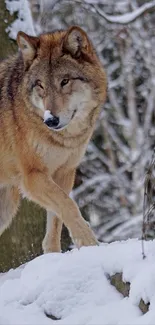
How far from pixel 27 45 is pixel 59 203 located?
1338mm

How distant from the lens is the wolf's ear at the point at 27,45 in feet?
22.7

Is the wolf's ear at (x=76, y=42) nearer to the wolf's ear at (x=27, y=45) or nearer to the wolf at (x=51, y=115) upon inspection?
the wolf at (x=51, y=115)

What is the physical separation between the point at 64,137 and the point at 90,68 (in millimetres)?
620

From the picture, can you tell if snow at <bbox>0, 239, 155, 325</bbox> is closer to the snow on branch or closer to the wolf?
the wolf

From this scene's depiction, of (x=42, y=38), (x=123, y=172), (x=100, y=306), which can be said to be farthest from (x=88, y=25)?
(x=100, y=306)

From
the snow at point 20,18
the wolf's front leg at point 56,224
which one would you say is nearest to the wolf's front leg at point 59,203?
the wolf's front leg at point 56,224

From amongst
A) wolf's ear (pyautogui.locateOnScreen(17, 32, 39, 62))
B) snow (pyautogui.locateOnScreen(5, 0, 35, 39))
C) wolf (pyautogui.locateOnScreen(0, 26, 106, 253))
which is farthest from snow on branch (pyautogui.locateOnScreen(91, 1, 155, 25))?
wolf's ear (pyautogui.locateOnScreen(17, 32, 39, 62))

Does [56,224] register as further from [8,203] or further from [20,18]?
[20,18]

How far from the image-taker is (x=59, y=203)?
22.2 feet

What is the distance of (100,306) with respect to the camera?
4.61 meters

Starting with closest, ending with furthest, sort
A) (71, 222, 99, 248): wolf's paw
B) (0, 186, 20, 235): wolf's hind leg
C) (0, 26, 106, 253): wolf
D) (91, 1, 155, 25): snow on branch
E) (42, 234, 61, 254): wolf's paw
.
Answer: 1. (71, 222, 99, 248): wolf's paw
2. (0, 26, 106, 253): wolf
3. (42, 234, 61, 254): wolf's paw
4. (0, 186, 20, 235): wolf's hind leg
5. (91, 1, 155, 25): snow on branch

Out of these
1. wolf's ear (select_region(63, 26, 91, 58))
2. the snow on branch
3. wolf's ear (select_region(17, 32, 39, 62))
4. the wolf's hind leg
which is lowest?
the wolf's hind leg

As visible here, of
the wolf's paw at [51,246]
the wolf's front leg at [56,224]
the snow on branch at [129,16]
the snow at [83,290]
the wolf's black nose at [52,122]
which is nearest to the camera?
the snow at [83,290]

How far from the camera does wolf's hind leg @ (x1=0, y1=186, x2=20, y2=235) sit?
25.6 ft
